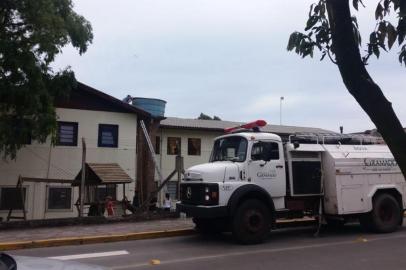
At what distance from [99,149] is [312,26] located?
22.5m

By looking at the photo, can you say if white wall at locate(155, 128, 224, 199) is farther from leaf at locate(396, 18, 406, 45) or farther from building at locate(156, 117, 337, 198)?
leaf at locate(396, 18, 406, 45)

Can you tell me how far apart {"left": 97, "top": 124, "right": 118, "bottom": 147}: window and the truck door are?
14.4 metres

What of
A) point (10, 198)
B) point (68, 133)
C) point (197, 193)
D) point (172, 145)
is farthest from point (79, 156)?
point (197, 193)

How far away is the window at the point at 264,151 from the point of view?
41.5 ft

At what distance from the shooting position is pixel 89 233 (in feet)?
44.4

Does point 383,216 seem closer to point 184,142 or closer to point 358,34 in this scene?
point 358,34

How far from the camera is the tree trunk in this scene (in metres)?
3.07

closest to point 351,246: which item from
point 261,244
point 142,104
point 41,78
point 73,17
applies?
point 261,244

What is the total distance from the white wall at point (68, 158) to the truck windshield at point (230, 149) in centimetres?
1288

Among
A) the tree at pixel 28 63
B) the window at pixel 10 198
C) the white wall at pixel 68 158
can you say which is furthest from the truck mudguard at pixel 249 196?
the window at pixel 10 198

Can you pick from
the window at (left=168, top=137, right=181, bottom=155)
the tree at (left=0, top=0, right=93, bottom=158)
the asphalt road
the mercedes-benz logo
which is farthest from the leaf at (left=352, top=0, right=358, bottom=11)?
the window at (left=168, top=137, right=181, bottom=155)

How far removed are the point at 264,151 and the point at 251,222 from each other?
1867mm

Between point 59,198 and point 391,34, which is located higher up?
point 391,34

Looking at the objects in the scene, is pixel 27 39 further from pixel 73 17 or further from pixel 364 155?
pixel 364 155
